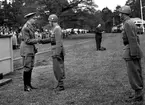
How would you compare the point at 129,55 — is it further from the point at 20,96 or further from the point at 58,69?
the point at 20,96

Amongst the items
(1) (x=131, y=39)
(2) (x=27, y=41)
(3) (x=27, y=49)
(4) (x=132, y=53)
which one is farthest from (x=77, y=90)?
(1) (x=131, y=39)

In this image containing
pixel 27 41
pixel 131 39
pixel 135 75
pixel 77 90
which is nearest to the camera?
pixel 131 39

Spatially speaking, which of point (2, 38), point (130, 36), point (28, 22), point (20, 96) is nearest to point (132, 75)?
point (130, 36)

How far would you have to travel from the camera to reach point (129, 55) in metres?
5.32

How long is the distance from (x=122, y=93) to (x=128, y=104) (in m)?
0.88

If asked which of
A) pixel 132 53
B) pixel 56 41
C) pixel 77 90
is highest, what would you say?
pixel 56 41

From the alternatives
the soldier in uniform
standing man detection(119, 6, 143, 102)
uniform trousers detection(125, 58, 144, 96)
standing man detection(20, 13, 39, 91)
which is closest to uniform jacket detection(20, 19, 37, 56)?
standing man detection(20, 13, 39, 91)

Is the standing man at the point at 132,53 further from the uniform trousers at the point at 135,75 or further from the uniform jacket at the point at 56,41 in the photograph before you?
the uniform jacket at the point at 56,41

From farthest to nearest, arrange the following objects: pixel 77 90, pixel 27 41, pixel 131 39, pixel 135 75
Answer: pixel 27 41 → pixel 77 90 → pixel 135 75 → pixel 131 39

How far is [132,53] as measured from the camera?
17.1 ft

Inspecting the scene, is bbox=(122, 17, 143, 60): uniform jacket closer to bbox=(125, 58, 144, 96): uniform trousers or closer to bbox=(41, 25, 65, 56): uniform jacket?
bbox=(125, 58, 144, 96): uniform trousers

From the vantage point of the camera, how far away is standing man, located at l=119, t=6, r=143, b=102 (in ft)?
17.1

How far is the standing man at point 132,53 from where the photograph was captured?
17.1 feet

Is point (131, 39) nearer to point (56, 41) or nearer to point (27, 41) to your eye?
point (56, 41)
